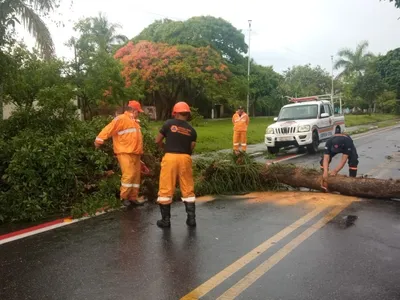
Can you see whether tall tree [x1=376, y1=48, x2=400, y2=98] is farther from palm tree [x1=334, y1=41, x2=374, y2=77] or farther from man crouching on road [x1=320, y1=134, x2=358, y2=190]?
man crouching on road [x1=320, y1=134, x2=358, y2=190]

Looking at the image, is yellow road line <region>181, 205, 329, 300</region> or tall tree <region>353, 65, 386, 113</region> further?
tall tree <region>353, 65, 386, 113</region>

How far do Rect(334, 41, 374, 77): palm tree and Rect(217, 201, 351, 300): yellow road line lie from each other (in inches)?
1813

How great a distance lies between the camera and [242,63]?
1624 inches

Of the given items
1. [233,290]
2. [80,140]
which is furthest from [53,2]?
[233,290]

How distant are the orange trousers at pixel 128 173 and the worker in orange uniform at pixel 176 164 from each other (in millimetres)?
1175

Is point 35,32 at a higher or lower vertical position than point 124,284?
higher

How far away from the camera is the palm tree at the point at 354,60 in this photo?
48241 millimetres

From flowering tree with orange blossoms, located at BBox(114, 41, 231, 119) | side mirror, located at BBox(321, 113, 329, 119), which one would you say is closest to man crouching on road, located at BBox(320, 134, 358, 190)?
side mirror, located at BBox(321, 113, 329, 119)

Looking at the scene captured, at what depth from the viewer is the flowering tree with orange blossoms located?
2916 cm

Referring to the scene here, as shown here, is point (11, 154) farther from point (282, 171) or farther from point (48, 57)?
point (48, 57)

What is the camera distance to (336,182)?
702 cm

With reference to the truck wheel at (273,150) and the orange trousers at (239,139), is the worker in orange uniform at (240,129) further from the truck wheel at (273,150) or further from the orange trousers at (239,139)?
the truck wheel at (273,150)

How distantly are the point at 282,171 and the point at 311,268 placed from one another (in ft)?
12.4

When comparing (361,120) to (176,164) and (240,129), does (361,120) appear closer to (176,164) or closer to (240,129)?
(240,129)
